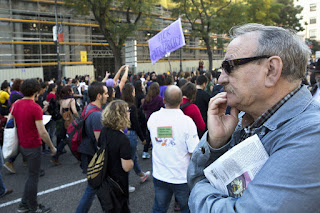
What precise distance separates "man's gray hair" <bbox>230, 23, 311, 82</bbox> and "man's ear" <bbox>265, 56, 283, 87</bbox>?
3cm

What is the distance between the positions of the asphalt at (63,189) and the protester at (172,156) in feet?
3.16

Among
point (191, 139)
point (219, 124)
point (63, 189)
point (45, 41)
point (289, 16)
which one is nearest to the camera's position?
point (219, 124)

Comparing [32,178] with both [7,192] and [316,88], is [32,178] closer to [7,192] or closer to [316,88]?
[7,192]

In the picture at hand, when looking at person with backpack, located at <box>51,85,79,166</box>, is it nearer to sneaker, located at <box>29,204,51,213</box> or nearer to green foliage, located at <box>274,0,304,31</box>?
sneaker, located at <box>29,204,51,213</box>

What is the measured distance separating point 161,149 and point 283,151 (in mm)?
2091

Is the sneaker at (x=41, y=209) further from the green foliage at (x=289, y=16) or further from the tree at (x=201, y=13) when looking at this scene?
the green foliage at (x=289, y=16)

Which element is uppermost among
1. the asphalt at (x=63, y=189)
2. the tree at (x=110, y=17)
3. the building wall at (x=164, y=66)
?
the tree at (x=110, y=17)

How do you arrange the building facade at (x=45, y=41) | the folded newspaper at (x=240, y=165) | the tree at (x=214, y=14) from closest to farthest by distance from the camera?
the folded newspaper at (x=240, y=165), the building facade at (x=45, y=41), the tree at (x=214, y=14)

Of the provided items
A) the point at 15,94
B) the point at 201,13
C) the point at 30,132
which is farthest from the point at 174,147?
the point at 201,13

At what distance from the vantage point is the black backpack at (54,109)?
631cm

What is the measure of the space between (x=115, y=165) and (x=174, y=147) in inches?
27.4

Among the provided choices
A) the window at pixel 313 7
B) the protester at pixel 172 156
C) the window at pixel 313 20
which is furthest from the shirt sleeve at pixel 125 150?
the window at pixel 313 7

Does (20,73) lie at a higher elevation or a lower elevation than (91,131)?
higher

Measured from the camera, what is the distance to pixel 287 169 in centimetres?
88
